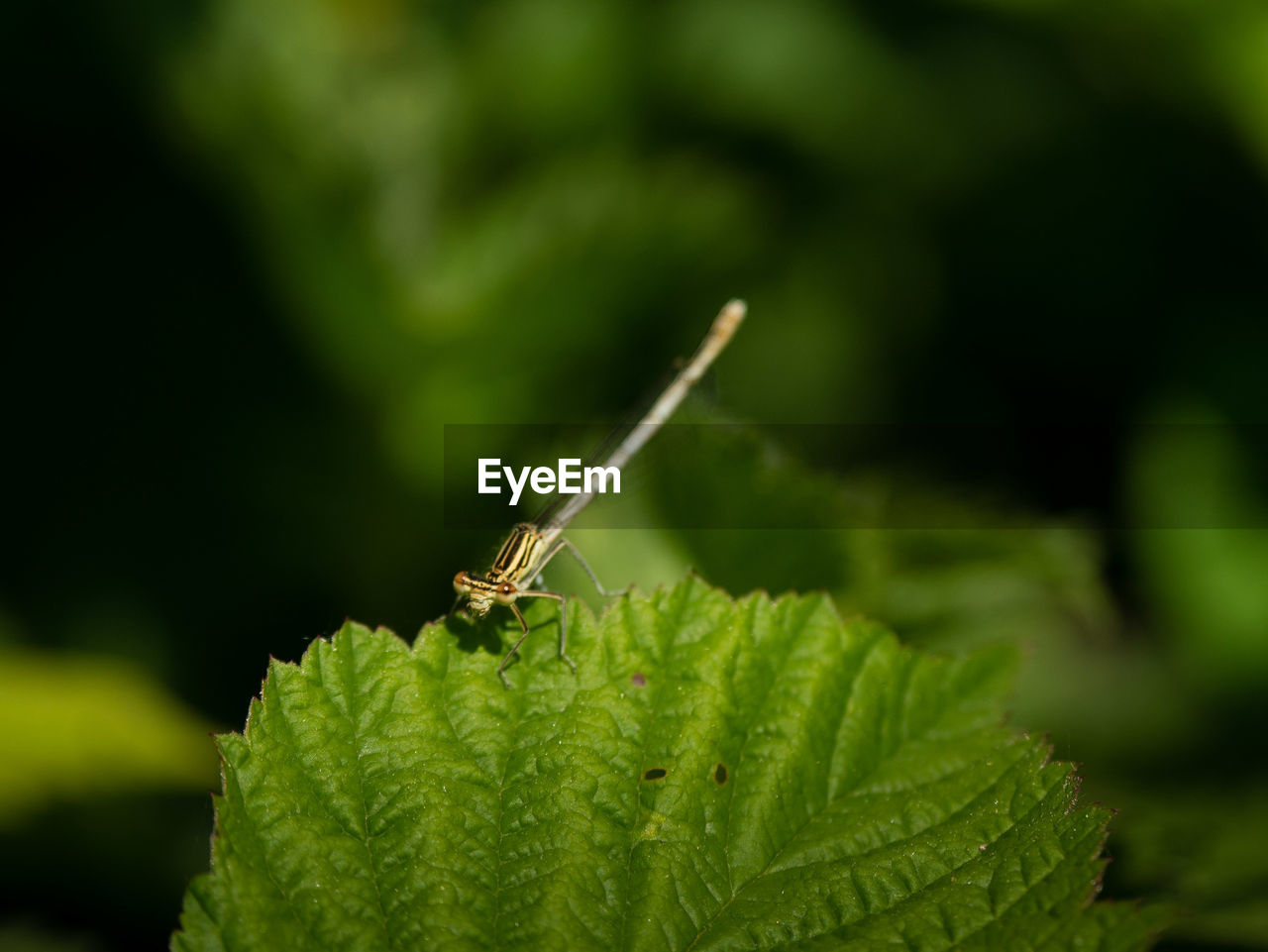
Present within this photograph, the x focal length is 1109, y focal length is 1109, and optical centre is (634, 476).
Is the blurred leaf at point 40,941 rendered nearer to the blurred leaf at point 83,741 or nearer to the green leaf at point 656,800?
the blurred leaf at point 83,741

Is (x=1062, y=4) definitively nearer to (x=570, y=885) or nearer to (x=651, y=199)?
(x=651, y=199)

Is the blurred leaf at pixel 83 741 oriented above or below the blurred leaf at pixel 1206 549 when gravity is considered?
below

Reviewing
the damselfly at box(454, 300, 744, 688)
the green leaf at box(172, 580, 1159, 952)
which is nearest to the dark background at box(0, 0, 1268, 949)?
the damselfly at box(454, 300, 744, 688)

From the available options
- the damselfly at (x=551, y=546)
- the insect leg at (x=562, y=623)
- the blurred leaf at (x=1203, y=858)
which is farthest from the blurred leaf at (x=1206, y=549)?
the insect leg at (x=562, y=623)

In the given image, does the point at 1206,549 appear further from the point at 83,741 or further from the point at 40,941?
the point at 40,941

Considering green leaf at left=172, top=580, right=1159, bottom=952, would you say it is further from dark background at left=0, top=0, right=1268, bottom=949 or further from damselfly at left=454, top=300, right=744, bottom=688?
dark background at left=0, top=0, right=1268, bottom=949

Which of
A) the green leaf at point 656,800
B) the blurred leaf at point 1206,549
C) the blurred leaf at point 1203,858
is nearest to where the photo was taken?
the green leaf at point 656,800
